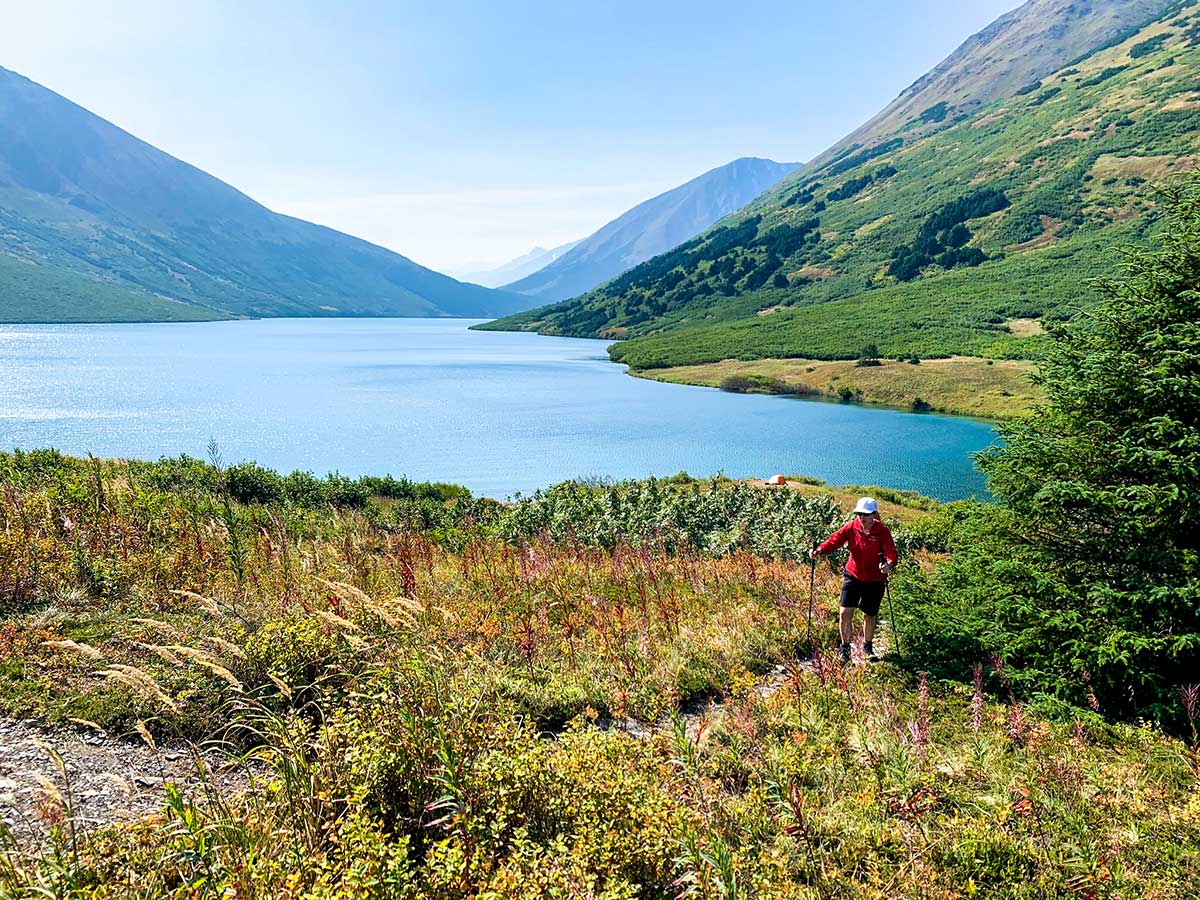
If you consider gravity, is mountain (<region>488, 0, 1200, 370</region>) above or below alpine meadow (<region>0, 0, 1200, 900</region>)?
above

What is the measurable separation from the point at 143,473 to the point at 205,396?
56.8 m

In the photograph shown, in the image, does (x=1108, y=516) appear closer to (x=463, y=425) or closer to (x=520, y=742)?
(x=520, y=742)

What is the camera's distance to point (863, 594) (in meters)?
8.61

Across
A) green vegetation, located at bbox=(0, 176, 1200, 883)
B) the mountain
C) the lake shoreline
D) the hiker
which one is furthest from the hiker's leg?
the mountain

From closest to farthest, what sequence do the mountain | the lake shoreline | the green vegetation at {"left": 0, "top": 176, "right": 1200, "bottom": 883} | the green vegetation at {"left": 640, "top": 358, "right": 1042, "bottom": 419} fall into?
1. the green vegetation at {"left": 0, "top": 176, "right": 1200, "bottom": 883}
2. the lake shoreline
3. the green vegetation at {"left": 640, "top": 358, "right": 1042, "bottom": 419}
4. the mountain

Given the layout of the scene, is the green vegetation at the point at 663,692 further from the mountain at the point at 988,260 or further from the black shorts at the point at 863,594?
the mountain at the point at 988,260

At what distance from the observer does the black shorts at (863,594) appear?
856 cm

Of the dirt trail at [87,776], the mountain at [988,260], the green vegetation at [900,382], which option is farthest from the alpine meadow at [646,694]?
the mountain at [988,260]

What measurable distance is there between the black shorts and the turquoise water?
3080 centimetres

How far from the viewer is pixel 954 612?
8125 mm

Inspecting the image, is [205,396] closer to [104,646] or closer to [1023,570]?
[104,646]

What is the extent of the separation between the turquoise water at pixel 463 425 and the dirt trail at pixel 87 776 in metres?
33.0

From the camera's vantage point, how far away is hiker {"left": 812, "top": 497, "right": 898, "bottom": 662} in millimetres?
8508

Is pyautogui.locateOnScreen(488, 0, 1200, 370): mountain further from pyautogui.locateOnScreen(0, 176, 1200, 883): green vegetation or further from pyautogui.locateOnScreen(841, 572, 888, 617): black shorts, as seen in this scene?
pyautogui.locateOnScreen(841, 572, 888, 617): black shorts
